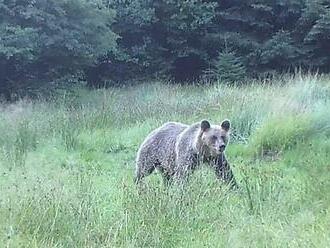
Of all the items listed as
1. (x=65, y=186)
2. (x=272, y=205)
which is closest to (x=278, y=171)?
(x=272, y=205)

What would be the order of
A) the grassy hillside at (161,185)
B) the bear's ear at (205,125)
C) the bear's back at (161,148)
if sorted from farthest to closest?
the bear's back at (161,148) < the bear's ear at (205,125) < the grassy hillside at (161,185)

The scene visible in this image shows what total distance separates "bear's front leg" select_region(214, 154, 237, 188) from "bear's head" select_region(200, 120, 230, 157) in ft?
0.29

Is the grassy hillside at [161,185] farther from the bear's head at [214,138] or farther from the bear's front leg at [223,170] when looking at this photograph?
the bear's head at [214,138]

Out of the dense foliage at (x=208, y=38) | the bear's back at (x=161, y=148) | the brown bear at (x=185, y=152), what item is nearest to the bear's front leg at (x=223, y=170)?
the brown bear at (x=185, y=152)

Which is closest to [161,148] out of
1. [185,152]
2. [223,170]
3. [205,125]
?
[185,152]

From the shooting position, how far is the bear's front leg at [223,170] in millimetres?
7446

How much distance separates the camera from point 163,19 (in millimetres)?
24422

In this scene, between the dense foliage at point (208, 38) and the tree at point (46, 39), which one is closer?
the tree at point (46, 39)

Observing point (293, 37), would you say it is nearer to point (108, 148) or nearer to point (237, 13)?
point (237, 13)

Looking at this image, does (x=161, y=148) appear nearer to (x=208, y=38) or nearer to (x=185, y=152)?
(x=185, y=152)

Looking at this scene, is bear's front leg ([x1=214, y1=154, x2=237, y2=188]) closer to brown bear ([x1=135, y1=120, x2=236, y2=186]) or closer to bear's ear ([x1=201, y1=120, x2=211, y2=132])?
brown bear ([x1=135, y1=120, x2=236, y2=186])

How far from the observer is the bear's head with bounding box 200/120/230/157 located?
25.0 ft

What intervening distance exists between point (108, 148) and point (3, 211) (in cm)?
551

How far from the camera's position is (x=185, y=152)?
7.79 meters
